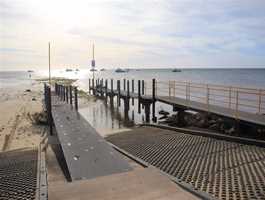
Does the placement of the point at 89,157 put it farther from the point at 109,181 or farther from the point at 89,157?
the point at 109,181

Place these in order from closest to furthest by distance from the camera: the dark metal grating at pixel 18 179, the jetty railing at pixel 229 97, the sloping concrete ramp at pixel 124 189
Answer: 1. the sloping concrete ramp at pixel 124 189
2. the dark metal grating at pixel 18 179
3. the jetty railing at pixel 229 97

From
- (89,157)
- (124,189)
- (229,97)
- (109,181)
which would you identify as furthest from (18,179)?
(229,97)

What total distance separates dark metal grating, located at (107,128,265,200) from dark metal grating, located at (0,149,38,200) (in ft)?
6.58

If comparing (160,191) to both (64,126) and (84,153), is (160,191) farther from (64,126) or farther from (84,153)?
(64,126)

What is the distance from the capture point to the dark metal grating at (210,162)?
12.5 ft

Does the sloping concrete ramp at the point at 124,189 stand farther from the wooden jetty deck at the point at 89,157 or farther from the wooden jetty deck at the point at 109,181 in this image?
the wooden jetty deck at the point at 89,157

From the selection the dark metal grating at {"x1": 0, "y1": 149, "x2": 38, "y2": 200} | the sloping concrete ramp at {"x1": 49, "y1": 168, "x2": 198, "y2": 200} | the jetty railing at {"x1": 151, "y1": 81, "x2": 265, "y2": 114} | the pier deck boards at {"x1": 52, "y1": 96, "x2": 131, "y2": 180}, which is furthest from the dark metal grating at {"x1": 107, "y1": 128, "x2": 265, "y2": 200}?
the jetty railing at {"x1": 151, "y1": 81, "x2": 265, "y2": 114}

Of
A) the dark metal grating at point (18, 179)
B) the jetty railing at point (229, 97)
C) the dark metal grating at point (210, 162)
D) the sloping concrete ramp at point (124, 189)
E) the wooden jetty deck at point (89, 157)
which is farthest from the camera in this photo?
the jetty railing at point (229, 97)

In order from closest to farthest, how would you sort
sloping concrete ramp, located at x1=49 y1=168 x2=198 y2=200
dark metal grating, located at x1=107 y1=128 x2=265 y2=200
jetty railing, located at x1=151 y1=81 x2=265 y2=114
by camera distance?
1. sloping concrete ramp, located at x1=49 y1=168 x2=198 y2=200
2. dark metal grating, located at x1=107 y1=128 x2=265 y2=200
3. jetty railing, located at x1=151 y1=81 x2=265 y2=114

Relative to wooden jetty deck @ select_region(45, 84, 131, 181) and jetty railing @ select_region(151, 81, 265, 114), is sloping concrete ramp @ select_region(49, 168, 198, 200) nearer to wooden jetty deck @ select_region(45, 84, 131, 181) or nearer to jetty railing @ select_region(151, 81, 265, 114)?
wooden jetty deck @ select_region(45, 84, 131, 181)

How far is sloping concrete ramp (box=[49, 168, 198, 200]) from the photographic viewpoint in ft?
10.4

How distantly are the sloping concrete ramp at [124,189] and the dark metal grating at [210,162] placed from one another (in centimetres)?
52

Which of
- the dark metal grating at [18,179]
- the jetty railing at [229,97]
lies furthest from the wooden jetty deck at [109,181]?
the jetty railing at [229,97]

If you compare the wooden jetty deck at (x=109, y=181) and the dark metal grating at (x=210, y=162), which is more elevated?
the wooden jetty deck at (x=109, y=181)
